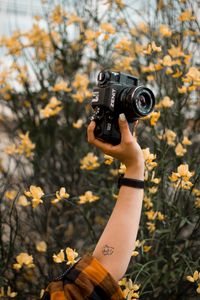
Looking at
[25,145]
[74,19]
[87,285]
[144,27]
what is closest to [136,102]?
[87,285]

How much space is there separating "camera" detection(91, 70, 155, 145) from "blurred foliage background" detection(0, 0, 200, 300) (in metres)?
0.42

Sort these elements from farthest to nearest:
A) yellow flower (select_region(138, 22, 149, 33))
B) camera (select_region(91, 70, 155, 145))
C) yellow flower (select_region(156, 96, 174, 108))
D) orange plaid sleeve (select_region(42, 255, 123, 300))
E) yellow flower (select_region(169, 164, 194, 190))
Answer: yellow flower (select_region(138, 22, 149, 33))
yellow flower (select_region(156, 96, 174, 108))
yellow flower (select_region(169, 164, 194, 190))
camera (select_region(91, 70, 155, 145))
orange plaid sleeve (select_region(42, 255, 123, 300))

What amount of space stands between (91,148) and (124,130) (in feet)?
5.21

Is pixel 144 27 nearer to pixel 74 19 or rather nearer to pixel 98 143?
pixel 74 19

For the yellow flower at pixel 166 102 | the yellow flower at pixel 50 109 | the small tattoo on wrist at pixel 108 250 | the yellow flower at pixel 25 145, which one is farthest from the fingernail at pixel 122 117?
the yellow flower at pixel 25 145

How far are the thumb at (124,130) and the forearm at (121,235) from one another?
103 mm

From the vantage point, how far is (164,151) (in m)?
1.83

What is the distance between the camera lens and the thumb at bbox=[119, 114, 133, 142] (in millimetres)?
1002

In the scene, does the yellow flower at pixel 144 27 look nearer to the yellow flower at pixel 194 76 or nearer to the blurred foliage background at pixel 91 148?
the blurred foliage background at pixel 91 148

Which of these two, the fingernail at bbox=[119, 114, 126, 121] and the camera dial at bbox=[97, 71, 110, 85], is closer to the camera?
the fingernail at bbox=[119, 114, 126, 121]

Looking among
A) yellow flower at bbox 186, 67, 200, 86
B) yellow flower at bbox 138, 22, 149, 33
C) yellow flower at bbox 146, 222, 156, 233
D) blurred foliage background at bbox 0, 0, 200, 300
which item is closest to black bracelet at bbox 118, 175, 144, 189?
blurred foliage background at bbox 0, 0, 200, 300

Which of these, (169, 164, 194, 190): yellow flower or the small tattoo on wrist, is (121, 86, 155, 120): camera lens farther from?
(169, 164, 194, 190): yellow flower

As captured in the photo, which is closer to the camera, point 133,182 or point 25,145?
point 133,182

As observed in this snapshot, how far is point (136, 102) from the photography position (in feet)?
3.54
